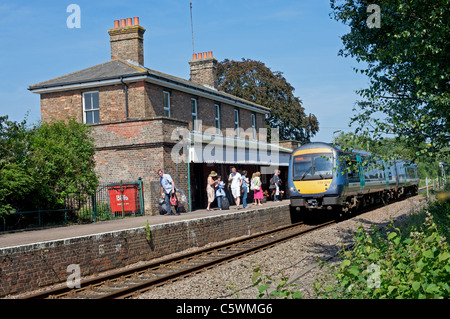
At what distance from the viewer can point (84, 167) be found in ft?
56.1

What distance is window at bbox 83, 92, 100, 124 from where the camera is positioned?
2322 cm

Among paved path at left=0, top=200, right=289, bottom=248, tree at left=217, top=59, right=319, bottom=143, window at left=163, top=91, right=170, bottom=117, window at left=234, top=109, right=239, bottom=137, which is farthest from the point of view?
tree at left=217, top=59, right=319, bottom=143

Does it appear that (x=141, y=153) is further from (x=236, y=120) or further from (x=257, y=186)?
(x=236, y=120)

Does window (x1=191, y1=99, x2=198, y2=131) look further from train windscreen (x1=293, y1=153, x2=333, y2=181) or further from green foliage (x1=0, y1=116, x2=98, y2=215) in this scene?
train windscreen (x1=293, y1=153, x2=333, y2=181)

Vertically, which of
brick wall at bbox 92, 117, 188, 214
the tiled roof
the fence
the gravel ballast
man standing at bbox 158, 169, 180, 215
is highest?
the tiled roof

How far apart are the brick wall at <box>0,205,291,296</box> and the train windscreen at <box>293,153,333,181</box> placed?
3469mm

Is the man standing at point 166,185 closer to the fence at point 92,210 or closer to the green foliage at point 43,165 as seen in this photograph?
the fence at point 92,210

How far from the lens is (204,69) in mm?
32500

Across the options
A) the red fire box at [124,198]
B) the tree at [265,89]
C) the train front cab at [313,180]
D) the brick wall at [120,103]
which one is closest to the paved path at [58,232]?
the red fire box at [124,198]

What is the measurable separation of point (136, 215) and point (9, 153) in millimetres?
5873

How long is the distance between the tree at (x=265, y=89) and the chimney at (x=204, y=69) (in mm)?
11980

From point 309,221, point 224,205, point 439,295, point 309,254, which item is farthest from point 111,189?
point 439,295

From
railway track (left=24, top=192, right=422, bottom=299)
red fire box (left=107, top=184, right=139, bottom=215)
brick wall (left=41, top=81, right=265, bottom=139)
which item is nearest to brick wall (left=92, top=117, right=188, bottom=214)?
red fire box (left=107, top=184, right=139, bottom=215)
